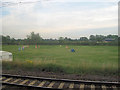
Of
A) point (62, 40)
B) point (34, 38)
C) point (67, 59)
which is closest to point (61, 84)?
point (67, 59)

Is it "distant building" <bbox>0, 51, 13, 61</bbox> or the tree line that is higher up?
the tree line

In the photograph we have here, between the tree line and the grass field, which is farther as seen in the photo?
the tree line

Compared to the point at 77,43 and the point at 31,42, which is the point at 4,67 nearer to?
the point at 31,42

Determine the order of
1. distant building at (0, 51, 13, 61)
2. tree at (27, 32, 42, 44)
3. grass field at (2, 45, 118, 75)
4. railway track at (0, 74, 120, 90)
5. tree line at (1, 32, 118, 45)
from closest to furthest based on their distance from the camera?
railway track at (0, 74, 120, 90) < grass field at (2, 45, 118, 75) < tree line at (1, 32, 118, 45) < distant building at (0, 51, 13, 61) < tree at (27, 32, 42, 44)

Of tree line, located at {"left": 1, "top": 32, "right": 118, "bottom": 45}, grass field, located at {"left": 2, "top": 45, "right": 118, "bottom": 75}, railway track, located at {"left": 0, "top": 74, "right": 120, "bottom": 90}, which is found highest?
tree line, located at {"left": 1, "top": 32, "right": 118, "bottom": 45}

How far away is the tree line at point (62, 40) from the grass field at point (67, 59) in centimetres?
25

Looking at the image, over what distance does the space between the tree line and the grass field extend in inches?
9.9

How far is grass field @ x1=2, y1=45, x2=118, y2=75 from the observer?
16.8 ft

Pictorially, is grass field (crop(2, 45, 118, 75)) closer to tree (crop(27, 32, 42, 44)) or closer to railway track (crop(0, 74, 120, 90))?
tree (crop(27, 32, 42, 44))

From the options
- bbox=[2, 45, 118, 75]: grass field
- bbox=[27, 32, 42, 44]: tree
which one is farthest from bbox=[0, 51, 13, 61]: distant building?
bbox=[27, 32, 42, 44]: tree

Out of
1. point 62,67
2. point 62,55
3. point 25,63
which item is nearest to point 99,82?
point 62,67

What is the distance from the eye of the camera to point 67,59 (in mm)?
6379

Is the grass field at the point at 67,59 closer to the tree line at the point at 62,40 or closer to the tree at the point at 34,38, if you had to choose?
the tree line at the point at 62,40

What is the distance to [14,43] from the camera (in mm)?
6781
